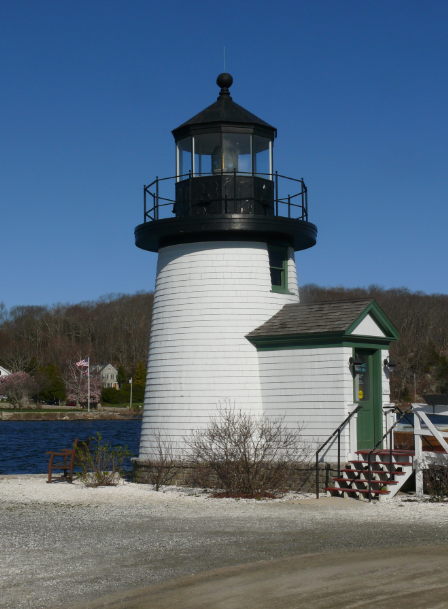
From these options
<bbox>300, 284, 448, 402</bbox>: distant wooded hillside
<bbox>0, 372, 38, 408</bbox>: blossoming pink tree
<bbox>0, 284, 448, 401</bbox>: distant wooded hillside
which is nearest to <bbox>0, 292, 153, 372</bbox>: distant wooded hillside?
<bbox>0, 284, 448, 401</bbox>: distant wooded hillside

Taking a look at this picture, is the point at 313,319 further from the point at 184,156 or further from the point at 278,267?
the point at 184,156

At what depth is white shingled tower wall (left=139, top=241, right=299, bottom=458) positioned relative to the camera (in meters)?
16.7

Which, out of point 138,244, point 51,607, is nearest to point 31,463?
point 138,244

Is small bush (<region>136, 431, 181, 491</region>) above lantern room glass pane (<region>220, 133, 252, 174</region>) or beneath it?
beneath

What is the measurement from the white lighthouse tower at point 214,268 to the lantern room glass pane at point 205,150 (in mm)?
23

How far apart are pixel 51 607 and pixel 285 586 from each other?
7.24ft

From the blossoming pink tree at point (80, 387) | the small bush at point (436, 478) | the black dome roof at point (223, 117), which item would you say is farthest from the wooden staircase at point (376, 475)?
the blossoming pink tree at point (80, 387)

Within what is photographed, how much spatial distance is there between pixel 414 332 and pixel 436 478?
9366 centimetres

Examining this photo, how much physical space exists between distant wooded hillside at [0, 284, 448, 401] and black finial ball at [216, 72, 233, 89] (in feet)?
243

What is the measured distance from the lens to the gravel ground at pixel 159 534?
26.2ft

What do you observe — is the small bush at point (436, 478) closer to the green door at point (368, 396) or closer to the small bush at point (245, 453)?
the green door at point (368, 396)

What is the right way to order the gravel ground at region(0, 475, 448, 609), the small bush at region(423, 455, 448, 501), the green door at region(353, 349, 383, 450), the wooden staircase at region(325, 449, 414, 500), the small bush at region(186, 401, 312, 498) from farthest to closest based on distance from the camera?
the green door at region(353, 349, 383, 450)
the small bush at region(186, 401, 312, 498)
the wooden staircase at region(325, 449, 414, 500)
the small bush at region(423, 455, 448, 501)
the gravel ground at region(0, 475, 448, 609)

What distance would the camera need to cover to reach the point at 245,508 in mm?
13055

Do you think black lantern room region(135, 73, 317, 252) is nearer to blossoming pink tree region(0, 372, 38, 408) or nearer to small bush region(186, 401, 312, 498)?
small bush region(186, 401, 312, 498)
